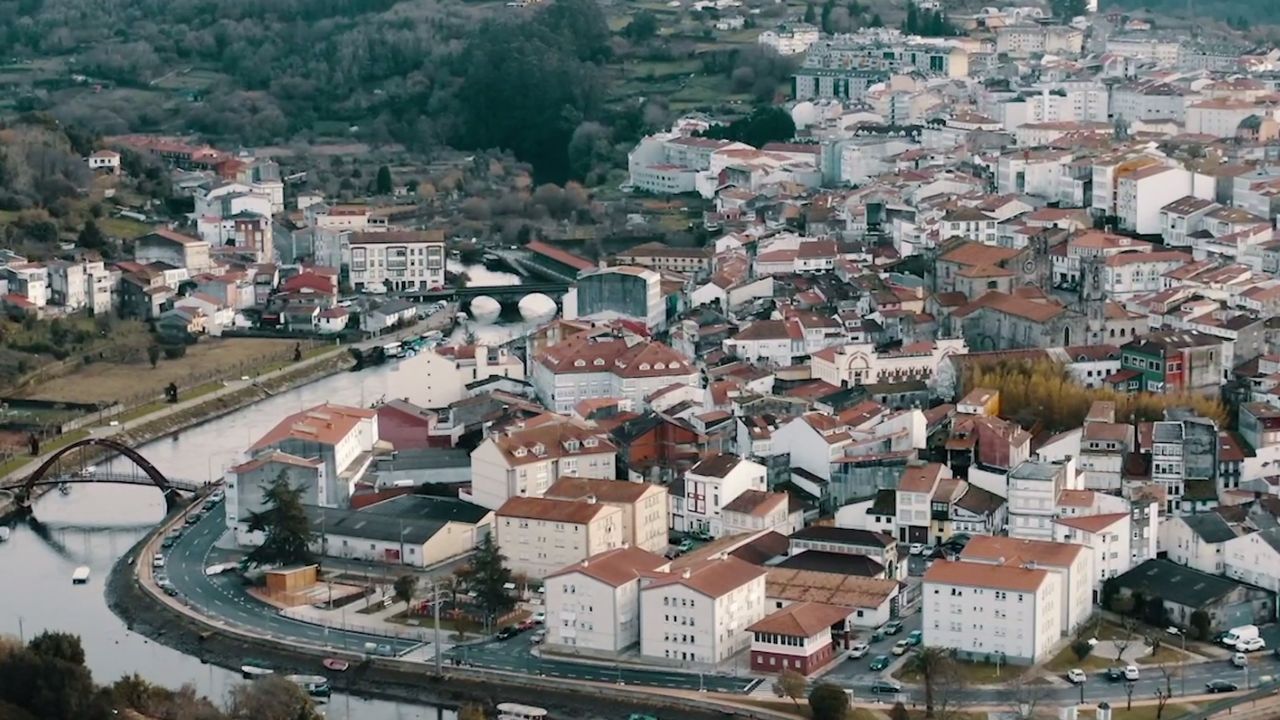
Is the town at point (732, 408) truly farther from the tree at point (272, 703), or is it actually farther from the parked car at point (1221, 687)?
the tree at point (272, 703)

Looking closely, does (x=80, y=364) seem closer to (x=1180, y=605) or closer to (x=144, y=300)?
(x=144, y=300)

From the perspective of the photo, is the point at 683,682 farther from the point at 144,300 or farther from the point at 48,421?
the point at 144,300

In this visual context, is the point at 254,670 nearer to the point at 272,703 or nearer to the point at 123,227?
the point at 272,703

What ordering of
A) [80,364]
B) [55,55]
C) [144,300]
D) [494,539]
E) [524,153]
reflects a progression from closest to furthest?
[494,539], [80,364], [144,300], [524,153], [55,55]

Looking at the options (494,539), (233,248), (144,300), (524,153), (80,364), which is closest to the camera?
(494,539)

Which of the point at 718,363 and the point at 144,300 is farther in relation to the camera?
the point at 144,300

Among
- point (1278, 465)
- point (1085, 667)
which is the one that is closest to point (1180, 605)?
point (1085, 667)

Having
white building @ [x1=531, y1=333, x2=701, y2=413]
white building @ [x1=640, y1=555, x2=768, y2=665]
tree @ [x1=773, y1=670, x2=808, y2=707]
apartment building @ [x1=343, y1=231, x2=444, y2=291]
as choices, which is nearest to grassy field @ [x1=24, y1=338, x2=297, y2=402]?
apartment building @ [x1=343, y1=231, x2=444, y2=291]
